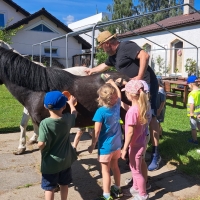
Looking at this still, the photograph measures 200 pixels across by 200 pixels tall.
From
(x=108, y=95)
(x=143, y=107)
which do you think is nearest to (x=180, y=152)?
(x=143, y=107)

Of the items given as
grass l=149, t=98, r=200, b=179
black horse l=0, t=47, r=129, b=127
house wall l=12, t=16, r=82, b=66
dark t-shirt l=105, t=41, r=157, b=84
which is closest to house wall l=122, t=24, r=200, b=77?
house wall l=12, t=16, r=82, b=66

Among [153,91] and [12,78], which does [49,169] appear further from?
[153,91]

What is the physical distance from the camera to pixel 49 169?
2.34 m

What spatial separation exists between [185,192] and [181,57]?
52.8 feet

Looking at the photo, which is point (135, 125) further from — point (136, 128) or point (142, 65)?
point (142, 65)

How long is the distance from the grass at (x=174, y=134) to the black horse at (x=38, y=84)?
5.58 ft

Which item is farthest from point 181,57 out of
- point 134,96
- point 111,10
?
point 111,10

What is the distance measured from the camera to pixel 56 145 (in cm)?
236

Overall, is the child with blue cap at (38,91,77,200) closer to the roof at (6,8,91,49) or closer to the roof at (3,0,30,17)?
the roof at (6,8,91,49)

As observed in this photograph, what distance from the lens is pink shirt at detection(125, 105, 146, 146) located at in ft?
8.54

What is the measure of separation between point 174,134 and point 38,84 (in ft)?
11.7

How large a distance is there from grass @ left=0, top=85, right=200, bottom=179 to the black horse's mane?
7.34 feet

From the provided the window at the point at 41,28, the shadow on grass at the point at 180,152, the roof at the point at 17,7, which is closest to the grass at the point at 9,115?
the shadow on grass at the point at 180,152

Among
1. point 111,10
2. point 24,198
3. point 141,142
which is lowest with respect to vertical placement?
point 24,198
